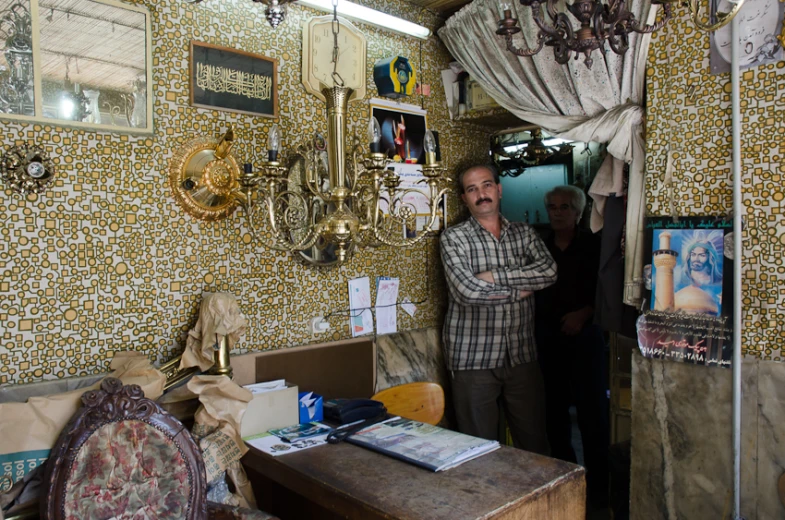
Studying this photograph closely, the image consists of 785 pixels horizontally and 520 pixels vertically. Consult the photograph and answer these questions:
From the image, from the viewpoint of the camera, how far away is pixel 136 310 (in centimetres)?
245

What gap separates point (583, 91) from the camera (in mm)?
2998

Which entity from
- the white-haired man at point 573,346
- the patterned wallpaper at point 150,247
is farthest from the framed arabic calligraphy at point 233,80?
the white-haired man at point 573,346

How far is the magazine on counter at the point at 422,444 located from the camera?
2160 millimetres

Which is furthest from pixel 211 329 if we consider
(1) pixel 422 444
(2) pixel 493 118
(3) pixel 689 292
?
(2) pixel 493 118

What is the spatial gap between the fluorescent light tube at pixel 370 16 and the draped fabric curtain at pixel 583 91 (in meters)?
0.37

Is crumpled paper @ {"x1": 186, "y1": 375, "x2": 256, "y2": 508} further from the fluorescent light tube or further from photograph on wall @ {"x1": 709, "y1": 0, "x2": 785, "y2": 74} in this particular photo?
photograph on wall @ {"x1": 709, "y1": 0, "x2": 785, "y2": 74}

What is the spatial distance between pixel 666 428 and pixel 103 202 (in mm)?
2719

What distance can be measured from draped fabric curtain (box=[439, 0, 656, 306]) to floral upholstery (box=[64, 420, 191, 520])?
216 cm

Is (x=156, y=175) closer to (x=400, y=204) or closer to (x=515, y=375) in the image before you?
(x=400, y=204)

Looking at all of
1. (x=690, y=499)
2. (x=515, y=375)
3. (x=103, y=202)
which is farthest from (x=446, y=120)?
(x=690, y=499)

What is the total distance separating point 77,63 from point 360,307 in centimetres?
183

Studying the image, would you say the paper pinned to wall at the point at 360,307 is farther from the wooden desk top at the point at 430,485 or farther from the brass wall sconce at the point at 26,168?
the brass wall sconce at the point at 26,168

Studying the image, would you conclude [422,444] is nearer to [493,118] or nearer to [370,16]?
[370,16]

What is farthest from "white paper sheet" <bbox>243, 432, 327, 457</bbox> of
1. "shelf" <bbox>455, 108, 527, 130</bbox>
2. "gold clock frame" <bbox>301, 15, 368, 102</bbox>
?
"shelf" <bbox>455, 108, 527, 130</bbox>
